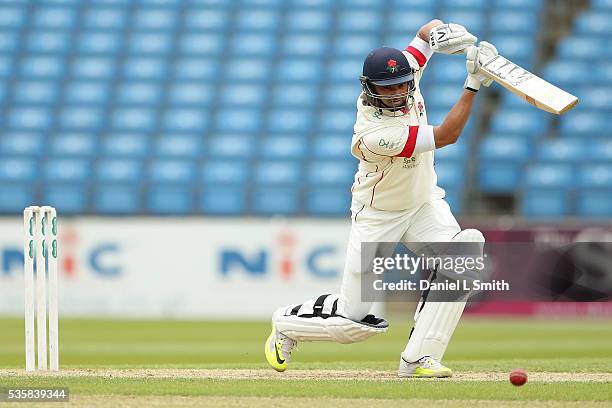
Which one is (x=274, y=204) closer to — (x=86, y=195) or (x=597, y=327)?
(x=86, y=195)

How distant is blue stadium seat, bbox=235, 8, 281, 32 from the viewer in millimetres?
16484

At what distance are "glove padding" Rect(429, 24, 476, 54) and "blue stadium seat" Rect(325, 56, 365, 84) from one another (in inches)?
385

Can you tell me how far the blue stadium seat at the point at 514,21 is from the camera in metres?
15.8

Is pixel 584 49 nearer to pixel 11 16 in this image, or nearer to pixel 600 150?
pixel 600 150

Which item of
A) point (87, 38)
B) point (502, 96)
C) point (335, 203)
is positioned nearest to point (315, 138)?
point (335, 203)

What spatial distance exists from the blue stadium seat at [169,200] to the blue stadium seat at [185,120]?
49.2 inches

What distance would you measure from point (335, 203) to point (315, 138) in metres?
1.32

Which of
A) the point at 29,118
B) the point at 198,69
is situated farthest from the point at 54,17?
the point at 198,69

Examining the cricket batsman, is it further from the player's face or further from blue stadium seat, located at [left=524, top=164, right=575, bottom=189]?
blue stadium seat, located at [left=524, top=164, right=575, bottom=189]

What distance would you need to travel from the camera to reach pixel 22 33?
1691 centimetres

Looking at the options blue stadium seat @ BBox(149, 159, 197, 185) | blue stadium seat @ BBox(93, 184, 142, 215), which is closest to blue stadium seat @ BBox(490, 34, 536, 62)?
blue stadium seat @ BBox(149, 159, 197, 185)

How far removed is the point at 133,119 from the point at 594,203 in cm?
606

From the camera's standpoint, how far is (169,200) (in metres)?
13.9

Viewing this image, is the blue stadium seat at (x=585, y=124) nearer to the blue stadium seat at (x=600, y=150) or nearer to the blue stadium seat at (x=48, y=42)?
the blue stadium seat at (x=600, y=150)
